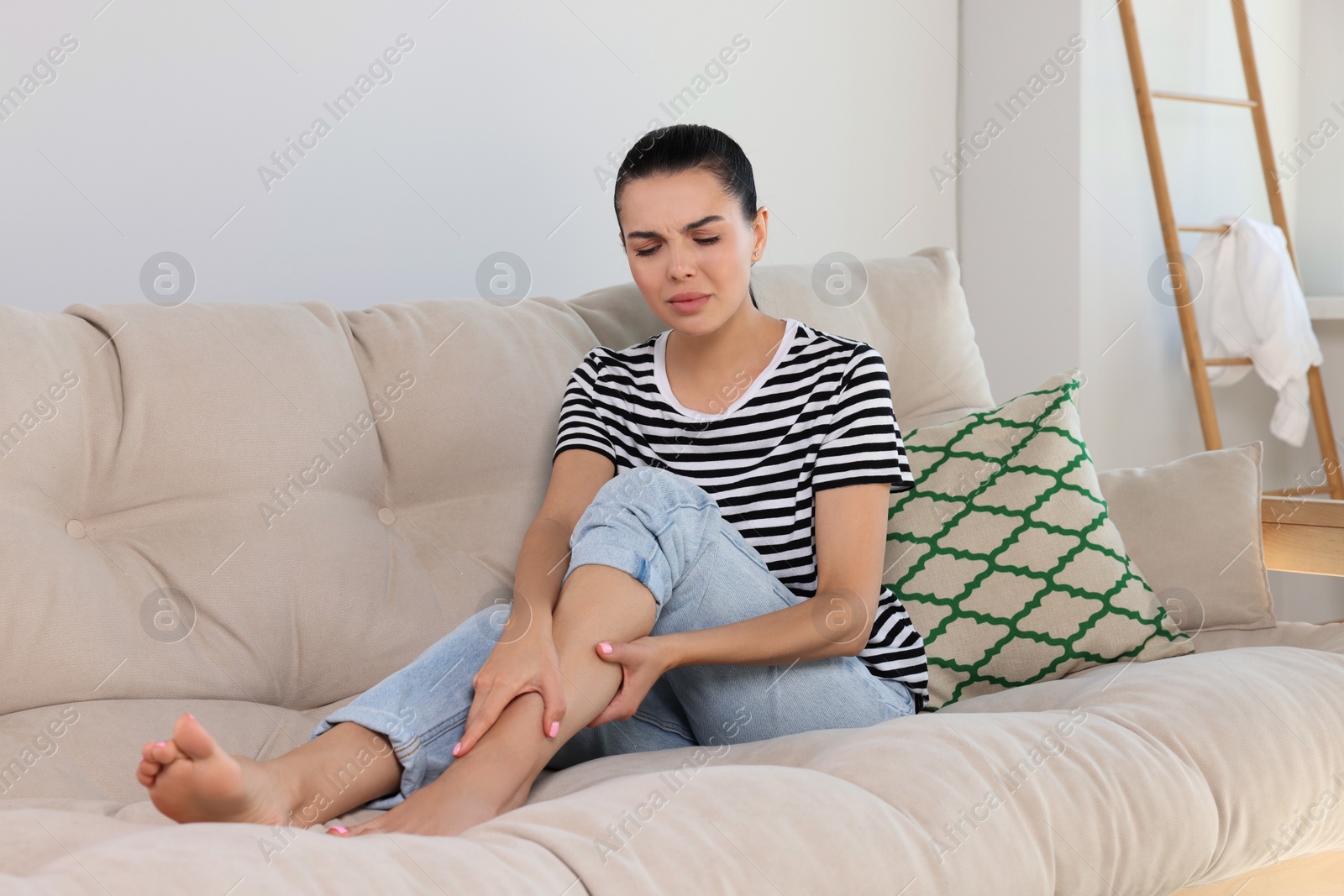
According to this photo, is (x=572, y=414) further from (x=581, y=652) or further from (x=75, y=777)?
(x=75, y=777)

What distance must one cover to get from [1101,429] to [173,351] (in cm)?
205

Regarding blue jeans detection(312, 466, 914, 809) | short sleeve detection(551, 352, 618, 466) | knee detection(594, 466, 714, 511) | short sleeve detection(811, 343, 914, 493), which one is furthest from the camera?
short sleeve detection(551, 352, 618, 466)

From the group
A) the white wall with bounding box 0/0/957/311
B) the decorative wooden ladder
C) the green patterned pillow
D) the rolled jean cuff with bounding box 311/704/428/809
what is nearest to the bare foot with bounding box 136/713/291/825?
the rolled jean cuff with bounding box 311/704/428/809

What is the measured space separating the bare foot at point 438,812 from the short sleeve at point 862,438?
1.60 ft

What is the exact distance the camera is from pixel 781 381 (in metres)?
1.27

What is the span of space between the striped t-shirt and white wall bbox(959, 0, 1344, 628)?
146 centimetres

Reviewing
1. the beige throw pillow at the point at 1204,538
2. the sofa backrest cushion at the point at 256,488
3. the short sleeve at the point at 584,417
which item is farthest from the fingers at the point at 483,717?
the beige throw pillow at the point at 1204,538

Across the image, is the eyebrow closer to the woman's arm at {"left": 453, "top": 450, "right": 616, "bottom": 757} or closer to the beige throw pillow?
the woman's arm at {"left": 453, "top": 450, "right": 616, "bottom": 757}

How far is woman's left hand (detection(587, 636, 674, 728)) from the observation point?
3.20 ft

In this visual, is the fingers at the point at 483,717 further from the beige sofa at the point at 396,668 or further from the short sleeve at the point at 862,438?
the short sleeve at the point at 862,438

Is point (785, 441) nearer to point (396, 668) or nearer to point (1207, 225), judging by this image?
point (396, 668)

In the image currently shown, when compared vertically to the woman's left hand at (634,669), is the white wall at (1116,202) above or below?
above

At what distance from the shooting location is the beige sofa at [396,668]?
74cm

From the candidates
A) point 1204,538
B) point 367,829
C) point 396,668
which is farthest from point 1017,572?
point 367,829
